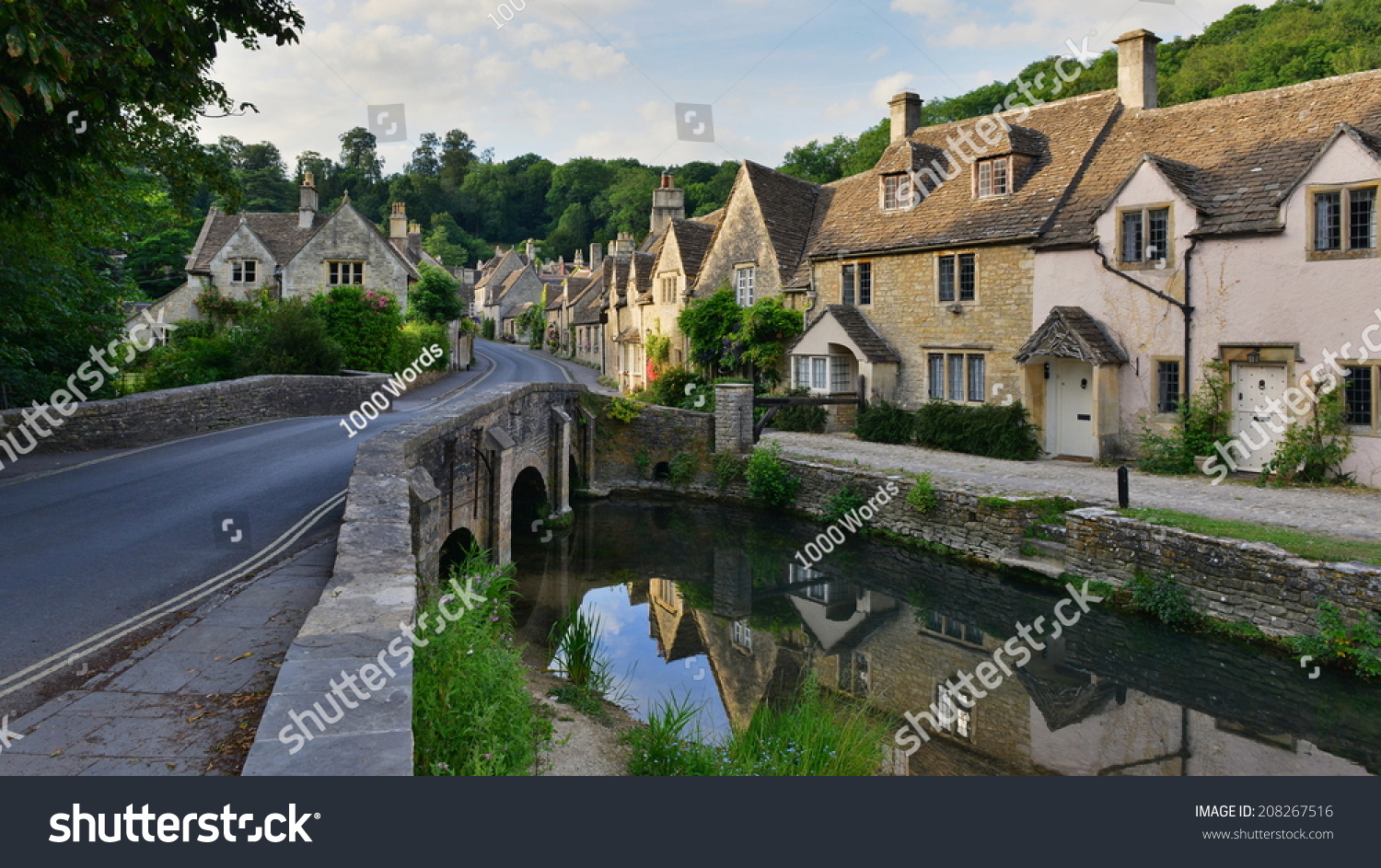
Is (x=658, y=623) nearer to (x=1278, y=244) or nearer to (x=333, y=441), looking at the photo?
(x=333, y=441)

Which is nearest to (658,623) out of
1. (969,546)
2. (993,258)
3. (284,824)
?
(969,546)

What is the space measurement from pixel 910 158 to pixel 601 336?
32.9 m

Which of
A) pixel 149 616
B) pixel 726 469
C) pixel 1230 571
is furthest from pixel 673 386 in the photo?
pixel 149 616

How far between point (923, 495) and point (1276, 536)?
6.58 meters

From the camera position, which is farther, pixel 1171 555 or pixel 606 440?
pixel 606 440

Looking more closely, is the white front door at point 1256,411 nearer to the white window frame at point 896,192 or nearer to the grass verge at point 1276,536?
the grass verge at point 1276,536

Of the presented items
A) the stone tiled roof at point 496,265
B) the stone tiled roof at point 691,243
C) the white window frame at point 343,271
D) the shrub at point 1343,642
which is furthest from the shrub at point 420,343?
the stone tiled roof at point 496,265

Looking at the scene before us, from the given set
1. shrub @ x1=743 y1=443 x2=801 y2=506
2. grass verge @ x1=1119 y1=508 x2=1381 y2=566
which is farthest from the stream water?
shrub @ x1=743 y1=443 x2=801 y2=506

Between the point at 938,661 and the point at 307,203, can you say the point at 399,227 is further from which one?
the point at 938,661

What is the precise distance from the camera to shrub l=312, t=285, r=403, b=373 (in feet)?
115

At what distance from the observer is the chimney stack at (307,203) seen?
45.1 meters

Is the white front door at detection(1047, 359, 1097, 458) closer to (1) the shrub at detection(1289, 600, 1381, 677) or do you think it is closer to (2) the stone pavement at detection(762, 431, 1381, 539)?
(2) the stone pavement at detection(762, 431, 1381, 539)

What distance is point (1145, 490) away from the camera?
58.7 feet

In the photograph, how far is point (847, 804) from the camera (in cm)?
495
